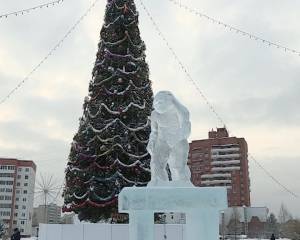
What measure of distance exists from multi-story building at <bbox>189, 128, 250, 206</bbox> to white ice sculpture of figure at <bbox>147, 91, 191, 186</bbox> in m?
86.2

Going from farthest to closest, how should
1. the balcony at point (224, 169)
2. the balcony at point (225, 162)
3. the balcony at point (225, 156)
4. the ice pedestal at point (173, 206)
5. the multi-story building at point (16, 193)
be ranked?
1. the balcony at point (224, 169)
2. the balcony at point (225, 156)
3. the balcony at point (225, 162)
4. the multi-story building at point (16, 193)
5. the ice pedestal at point (173, 206)

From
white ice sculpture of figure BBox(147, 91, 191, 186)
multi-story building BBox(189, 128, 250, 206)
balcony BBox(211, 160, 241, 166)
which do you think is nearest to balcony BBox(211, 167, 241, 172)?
multi-story building BBox(189, 128, 250, 206)

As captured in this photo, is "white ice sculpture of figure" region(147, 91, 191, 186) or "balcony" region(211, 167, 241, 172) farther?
"balcony" region(211, 167, 241, 172)

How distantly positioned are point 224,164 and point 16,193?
45071mm

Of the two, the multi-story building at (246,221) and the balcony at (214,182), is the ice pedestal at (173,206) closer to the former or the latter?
the multi-story building at (246,221)

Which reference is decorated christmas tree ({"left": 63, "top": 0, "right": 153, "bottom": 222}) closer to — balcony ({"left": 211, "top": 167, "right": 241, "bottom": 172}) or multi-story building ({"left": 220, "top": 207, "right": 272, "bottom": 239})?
multi-story building ({"left": 220, "top": 207, "right": 272, "bottom": 239})

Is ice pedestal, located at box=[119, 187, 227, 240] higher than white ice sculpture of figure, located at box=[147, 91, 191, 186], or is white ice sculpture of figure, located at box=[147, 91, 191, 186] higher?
white ice sculpture of figure, located at box=[147, 91, 191, 186]

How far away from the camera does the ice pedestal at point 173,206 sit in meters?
7.89

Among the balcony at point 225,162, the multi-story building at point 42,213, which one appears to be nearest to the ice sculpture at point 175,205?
the multi-story building at point 42,213

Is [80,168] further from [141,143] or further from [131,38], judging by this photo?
[131,38]

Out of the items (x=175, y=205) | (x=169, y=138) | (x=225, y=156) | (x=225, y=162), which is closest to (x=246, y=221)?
→ (x=225, y=162)

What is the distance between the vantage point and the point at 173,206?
791 centimetres

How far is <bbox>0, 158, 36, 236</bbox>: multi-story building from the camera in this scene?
89688 mm

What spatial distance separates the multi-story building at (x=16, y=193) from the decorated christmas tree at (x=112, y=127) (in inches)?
2941
